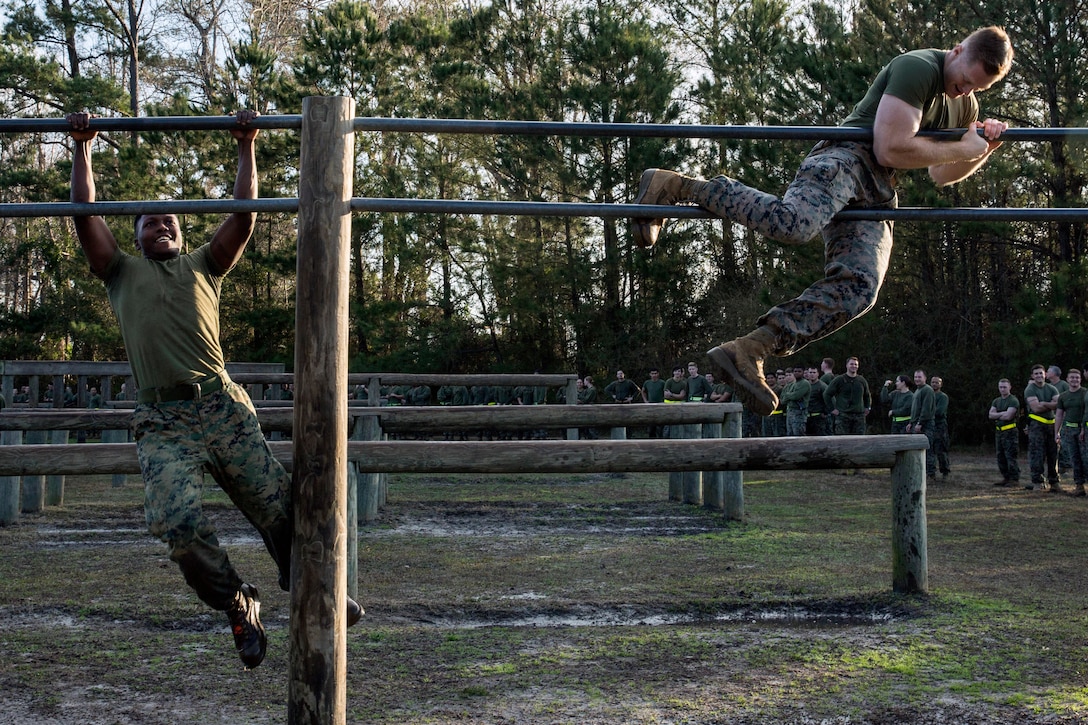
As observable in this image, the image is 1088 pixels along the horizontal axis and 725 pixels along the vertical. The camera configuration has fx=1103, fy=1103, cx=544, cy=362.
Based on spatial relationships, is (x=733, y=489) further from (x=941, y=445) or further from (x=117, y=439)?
(x=941, y=445)

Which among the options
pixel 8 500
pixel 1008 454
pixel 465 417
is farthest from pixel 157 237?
pixel 1008 454

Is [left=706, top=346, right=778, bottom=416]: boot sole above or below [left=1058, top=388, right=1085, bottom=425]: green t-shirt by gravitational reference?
above

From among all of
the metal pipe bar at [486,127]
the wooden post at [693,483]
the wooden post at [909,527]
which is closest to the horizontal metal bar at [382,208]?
the metal pipe bar at [486,127]

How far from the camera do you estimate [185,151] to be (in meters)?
33.7

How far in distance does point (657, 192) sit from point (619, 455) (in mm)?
2126

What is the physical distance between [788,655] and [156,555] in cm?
500

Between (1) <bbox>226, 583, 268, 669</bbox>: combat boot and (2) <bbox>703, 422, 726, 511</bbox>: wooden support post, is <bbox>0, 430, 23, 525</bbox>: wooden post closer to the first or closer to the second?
(2) <bbox>703, 422, 726, 511</bbox>: wooden support post

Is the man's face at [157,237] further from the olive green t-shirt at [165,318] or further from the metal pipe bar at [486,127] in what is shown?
the metal pipe bar at [486,127]

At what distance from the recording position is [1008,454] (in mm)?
15438

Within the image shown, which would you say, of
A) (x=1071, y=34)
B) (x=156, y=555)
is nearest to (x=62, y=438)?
(x=156, y=555)

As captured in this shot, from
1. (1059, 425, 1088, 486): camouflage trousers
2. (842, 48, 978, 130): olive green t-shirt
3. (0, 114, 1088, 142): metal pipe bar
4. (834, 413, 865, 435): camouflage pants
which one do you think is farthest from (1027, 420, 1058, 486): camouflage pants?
(0, 114, 1088, 142): metal pipe bar

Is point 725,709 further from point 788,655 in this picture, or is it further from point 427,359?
point 427,359

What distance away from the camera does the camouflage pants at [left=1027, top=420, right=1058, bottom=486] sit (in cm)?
1481

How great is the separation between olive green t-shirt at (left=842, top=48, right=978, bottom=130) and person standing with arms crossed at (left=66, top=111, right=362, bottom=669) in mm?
2330
